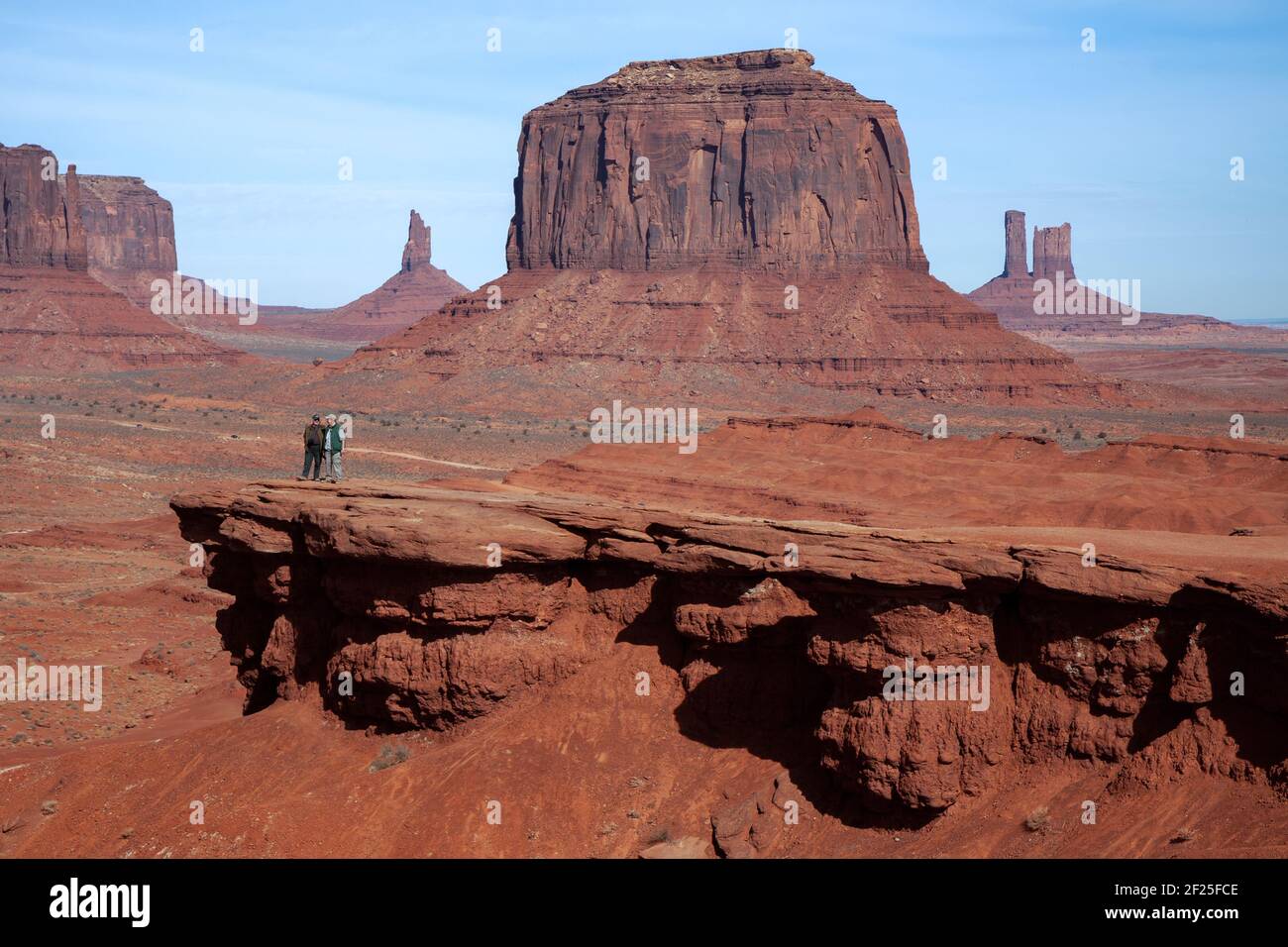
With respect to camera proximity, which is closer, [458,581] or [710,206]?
[458,581]

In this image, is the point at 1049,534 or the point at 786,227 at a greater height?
the point at 786,227

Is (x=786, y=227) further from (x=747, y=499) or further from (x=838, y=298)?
(x=747, y=499)

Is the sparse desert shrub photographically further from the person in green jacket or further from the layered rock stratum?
the person in green jacket

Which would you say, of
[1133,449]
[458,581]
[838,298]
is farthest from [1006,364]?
[458,581]
